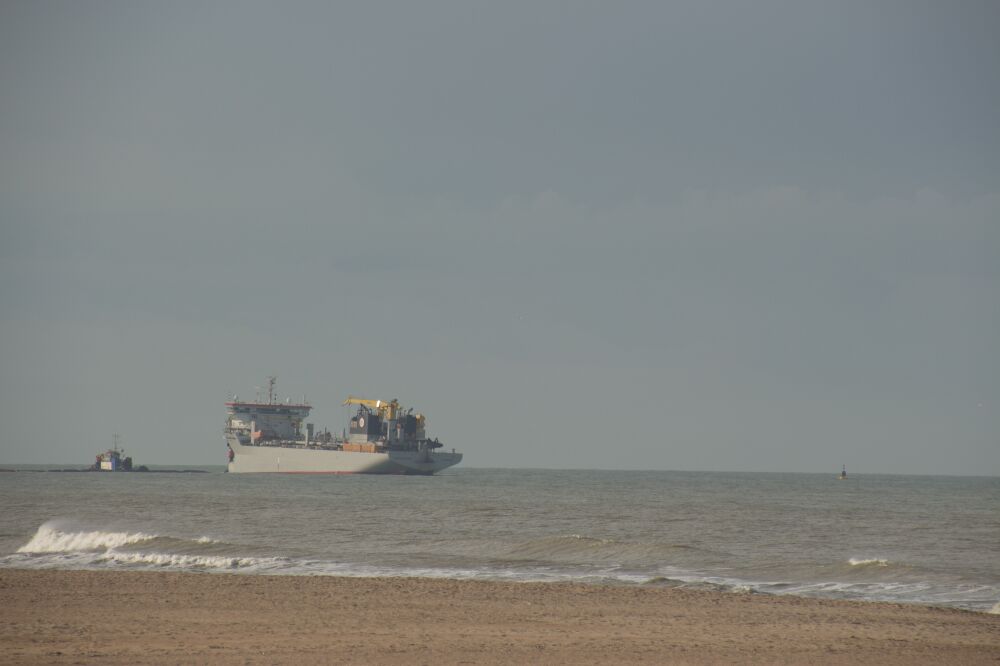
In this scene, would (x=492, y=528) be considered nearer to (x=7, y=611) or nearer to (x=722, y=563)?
(x=722, y=563)

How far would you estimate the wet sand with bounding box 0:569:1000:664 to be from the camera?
44.6ft

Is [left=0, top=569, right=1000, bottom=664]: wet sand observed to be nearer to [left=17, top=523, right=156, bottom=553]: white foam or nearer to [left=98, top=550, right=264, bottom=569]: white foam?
[left=98, top=550, right=264, bottom=569]: white foam

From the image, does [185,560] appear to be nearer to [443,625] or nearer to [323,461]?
[443,625]

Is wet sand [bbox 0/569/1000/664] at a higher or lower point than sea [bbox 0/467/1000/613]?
higher

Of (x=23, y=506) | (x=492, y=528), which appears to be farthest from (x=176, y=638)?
(x=23, y=506)

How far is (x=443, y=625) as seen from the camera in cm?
1598

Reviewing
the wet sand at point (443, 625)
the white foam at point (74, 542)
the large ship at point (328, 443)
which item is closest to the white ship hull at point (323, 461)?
the large ship at point (328, 443)

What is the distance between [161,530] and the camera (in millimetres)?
35875

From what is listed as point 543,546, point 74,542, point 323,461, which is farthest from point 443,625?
point 323,461

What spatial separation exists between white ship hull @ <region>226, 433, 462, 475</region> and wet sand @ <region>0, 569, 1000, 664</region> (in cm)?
10866

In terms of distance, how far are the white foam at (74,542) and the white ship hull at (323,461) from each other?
9821 centimetres

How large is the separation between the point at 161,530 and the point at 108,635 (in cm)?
2260

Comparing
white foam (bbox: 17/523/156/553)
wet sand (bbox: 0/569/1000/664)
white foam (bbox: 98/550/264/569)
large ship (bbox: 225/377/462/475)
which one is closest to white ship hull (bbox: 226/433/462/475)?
large ship (bbox: 225/377/462/475)

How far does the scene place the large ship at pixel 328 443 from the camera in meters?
130
